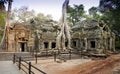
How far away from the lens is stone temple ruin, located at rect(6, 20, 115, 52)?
39781mm

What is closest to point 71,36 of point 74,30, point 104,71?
point 74,30

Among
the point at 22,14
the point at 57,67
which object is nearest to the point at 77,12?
the point at 22,14

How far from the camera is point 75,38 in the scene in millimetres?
45719

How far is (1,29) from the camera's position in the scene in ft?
165

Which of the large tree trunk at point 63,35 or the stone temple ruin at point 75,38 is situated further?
the large tree trunk at point 63,35

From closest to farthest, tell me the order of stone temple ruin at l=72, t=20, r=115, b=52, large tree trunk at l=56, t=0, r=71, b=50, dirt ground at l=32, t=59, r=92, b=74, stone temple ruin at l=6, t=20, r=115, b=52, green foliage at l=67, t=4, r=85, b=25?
dirt ground at l=32, t=59, r=92, b=74, stone temple ruin at l=6, t=20, r=115, b=52, stone temple ruin at l=72, t=20, r=115, b=52, large tree trunk at l=56, t=0, r=71, b=50, green foliage at l=67, t=4, r=85, b=25

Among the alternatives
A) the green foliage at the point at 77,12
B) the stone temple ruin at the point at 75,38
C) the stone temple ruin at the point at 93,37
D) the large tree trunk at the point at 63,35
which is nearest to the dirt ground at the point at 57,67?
the stone temple ruin at the point at 75,38

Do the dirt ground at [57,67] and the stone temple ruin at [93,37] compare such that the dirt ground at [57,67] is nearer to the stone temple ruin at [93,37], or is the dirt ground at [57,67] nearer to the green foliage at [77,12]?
the stone temple ruin at [93,37]

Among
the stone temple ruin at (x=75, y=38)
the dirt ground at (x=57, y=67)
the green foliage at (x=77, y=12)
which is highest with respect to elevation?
the green foliage at (x=77, y=12)

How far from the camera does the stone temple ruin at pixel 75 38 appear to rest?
131 ft

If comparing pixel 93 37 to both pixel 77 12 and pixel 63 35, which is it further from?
pixel 77 12

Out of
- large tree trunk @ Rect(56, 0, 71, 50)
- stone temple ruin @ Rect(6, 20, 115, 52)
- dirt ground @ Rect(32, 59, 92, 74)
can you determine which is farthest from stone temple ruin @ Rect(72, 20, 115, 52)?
dirt ground @ Rect(32, 59, 92, 74)

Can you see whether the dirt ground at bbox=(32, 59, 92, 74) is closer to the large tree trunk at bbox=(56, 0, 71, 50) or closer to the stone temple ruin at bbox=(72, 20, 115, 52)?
the stone temple ruin at bbox=(72, 20, 115, 52)

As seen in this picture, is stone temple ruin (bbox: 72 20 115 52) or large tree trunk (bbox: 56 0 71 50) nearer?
stone temple ruin (bbox: 72 20 115 52)
